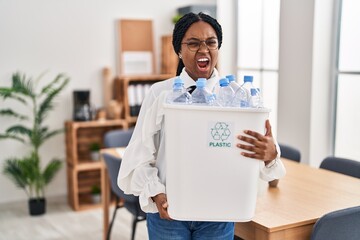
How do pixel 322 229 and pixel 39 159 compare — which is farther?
pixel 39 159

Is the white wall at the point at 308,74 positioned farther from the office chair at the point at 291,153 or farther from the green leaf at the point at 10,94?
the green leaf at the point at 10,94

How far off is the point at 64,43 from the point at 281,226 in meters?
3.27

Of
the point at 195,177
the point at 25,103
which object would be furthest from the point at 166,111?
the point at 25,103

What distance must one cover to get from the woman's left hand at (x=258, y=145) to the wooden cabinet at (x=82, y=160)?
9.95ft

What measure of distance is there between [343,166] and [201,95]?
1.49 meters

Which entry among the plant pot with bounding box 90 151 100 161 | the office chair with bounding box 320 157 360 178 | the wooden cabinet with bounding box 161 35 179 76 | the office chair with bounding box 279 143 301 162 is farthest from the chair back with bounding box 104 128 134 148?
the office chair with bounding box 320 157 360 178

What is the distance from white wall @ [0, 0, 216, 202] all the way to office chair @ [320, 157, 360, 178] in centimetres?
262

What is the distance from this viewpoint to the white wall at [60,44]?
13.6ft

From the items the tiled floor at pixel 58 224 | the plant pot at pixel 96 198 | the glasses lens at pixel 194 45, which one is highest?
the glasses lens at pixel 194 45

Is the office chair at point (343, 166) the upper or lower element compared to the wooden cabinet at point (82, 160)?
upper

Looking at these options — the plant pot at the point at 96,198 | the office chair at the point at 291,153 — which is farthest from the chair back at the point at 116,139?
the office chair at the point at 291,153

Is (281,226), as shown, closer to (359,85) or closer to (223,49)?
(359,85)

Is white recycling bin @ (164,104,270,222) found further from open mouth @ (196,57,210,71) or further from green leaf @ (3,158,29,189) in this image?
green leaf @ (3,158,29,189)

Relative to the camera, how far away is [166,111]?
1.35 m
